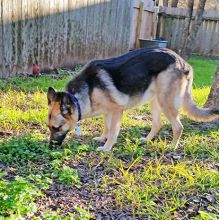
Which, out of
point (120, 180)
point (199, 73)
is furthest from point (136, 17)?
point (120, 180)

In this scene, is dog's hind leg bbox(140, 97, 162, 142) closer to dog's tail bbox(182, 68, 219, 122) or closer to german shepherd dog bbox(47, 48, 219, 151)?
german shepherd dog bbox(47, 48, 219, 151)

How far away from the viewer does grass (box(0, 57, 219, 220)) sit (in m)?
2.64

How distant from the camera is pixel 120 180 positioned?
3.23 meters

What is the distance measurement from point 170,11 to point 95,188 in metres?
13.9

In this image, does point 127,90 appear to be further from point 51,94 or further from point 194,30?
point 194,30

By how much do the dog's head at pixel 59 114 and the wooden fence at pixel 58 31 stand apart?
148 inches

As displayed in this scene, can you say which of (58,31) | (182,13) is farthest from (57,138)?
(182,13)

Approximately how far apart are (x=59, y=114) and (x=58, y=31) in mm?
5350

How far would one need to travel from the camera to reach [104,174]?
337 cm

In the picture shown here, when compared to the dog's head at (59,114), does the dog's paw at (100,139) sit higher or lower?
lower

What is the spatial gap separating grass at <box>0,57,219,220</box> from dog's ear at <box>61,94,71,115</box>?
424 mm

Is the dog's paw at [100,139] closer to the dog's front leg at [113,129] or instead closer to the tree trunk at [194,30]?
the dog's front leg at [113,129]

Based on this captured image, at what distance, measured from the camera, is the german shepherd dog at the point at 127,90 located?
13.4ft

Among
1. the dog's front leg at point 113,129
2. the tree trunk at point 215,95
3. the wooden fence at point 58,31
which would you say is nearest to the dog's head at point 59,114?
the dog's front leg at point 113,129
